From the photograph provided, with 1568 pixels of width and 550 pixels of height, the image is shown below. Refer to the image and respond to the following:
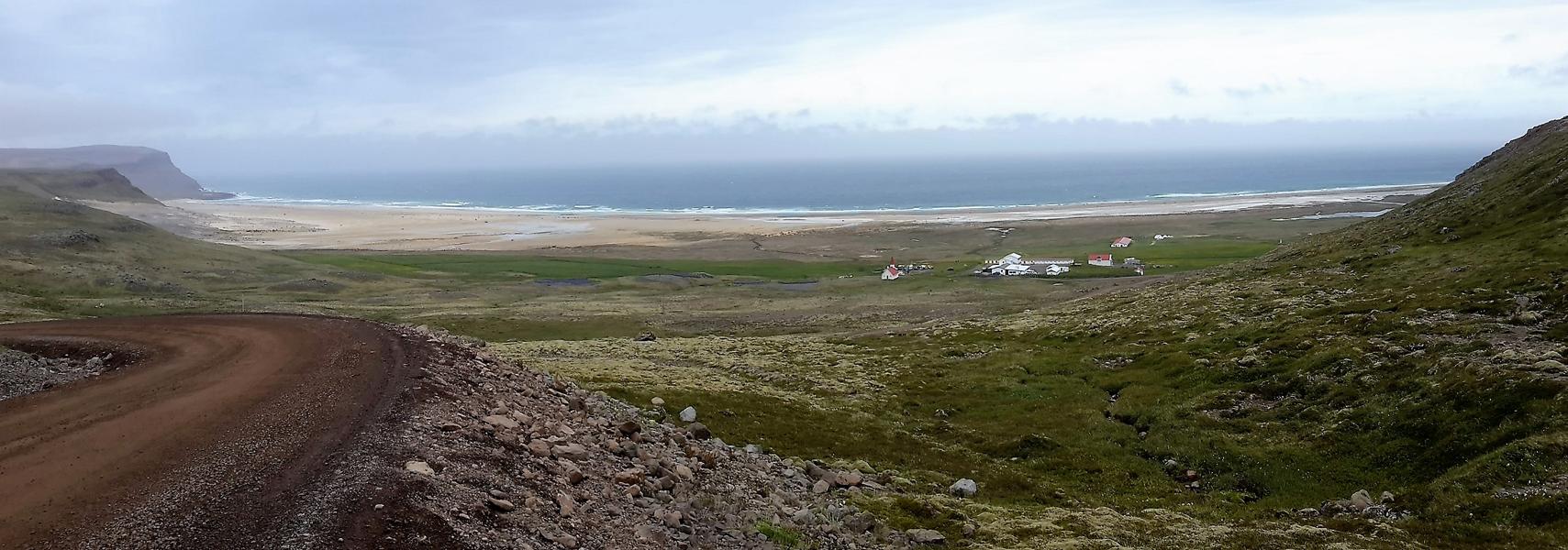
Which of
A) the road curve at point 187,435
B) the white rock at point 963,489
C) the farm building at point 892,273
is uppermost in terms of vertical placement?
the road curve at point 187,435

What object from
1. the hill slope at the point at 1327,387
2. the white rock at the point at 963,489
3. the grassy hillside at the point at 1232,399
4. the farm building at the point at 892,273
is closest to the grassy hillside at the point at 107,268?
the grassy hillside at the point at 1232,399

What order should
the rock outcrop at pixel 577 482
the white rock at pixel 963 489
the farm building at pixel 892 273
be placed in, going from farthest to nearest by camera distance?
the farm building at pixel 892 273 → the white rock at pixel 963 489 → the rock outcrop at pixel 577 482

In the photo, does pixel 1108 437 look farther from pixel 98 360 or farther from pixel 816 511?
pixel 98 360

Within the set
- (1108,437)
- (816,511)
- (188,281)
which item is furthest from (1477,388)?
(188,281)

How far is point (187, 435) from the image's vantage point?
62.7 ft

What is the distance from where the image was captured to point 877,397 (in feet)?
137

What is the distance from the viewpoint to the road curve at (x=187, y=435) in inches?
556

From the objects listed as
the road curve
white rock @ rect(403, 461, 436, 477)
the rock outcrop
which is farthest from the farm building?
white rock @ rect(403, 461, 436, 477)

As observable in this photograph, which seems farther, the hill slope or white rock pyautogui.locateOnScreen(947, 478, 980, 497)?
white rock pyautogui.locateOnScreen(947, 478, 980, 497)

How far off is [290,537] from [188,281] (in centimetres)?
9511

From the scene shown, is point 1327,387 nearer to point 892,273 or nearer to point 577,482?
point 577,482

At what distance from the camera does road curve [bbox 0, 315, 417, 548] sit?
14133mm

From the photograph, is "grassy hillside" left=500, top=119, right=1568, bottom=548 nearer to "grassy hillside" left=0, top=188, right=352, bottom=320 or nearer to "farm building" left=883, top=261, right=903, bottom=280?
"grassy hillside" left=0, top=188, right=352, bottom=320

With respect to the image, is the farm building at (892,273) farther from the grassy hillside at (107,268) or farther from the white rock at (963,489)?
the white rock at (963,489)
